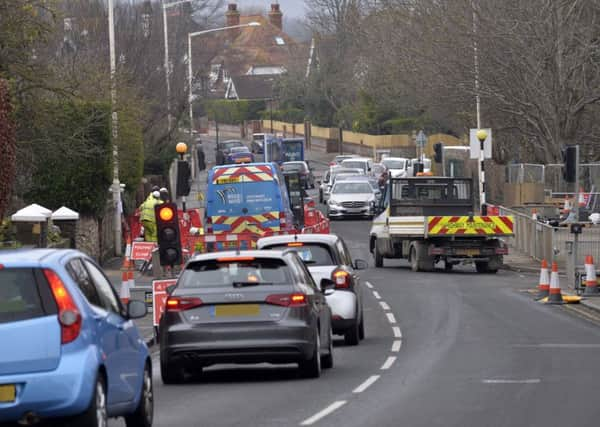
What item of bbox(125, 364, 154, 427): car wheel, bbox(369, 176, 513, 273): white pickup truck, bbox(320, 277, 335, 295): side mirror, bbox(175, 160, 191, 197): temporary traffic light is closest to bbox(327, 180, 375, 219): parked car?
bbox(369, 176, 513, 273): white pickup truck

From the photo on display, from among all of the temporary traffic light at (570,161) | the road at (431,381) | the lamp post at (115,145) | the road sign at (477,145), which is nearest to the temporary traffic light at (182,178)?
the road at (431,381)

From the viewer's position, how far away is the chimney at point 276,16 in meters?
185

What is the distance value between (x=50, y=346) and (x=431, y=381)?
7.00 metres

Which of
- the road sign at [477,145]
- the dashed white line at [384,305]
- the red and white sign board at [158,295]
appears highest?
the road sign at [477,145]

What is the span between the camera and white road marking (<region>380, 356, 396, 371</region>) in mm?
17250

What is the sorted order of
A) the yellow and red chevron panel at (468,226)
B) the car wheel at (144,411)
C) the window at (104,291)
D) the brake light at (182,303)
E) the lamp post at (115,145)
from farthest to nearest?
1. the lamp post at (115,145)
2. the yellow and red chevron panel at (468,226)
3. the brake light at (182,303)
4. the car wheel at (144,411)
5. the window at (104,291)

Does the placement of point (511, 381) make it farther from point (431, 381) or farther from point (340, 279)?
point (340, 279)

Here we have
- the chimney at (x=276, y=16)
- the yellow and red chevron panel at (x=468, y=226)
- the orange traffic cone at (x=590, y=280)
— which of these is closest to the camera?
the orange traffic cone at (x=590, y=280)

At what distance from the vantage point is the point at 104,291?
10.8 m

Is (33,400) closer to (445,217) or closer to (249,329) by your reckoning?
(249,329)

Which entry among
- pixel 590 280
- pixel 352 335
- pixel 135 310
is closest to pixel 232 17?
pixel 590 280

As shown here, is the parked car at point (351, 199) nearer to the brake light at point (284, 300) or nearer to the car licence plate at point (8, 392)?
the brake light at point (284, 300)

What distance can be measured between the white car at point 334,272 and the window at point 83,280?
947 cm

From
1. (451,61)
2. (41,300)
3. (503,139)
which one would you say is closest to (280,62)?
(503,139)
